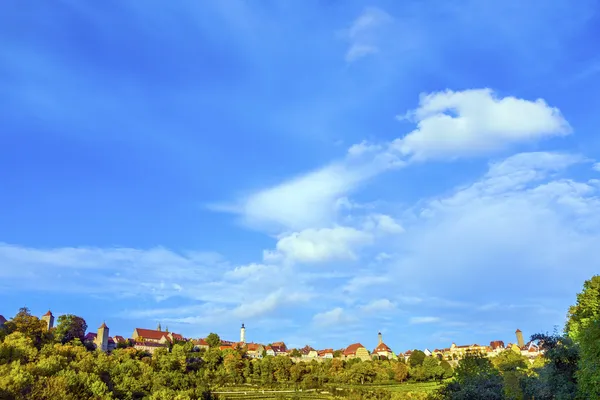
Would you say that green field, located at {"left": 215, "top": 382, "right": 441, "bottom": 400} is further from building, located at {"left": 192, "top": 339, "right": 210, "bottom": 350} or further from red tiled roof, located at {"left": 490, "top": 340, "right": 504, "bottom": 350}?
red tiled roof, located at {"left": 490, "top": 340, "right": 504, "bottom": 350}

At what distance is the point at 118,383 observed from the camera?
59281 mm

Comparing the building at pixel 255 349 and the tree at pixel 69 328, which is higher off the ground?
the tree at pixel 69 328

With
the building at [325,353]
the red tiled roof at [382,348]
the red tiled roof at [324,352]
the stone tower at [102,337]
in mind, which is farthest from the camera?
the red tiled roof at [382,348]

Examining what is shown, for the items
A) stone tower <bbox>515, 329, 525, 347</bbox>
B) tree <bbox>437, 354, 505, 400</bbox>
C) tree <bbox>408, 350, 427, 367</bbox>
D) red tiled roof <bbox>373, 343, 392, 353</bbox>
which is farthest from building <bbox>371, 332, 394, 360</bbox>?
tree <bbox>437, 354, 505, 400</bbox>

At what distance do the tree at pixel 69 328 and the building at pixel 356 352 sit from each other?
81828 mm

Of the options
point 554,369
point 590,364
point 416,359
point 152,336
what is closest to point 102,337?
point 152,336

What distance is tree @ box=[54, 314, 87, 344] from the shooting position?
10006 cm

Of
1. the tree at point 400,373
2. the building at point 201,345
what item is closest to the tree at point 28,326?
the building at point 201,345

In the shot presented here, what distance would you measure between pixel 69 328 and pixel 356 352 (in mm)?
90075

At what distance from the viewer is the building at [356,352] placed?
151250mm

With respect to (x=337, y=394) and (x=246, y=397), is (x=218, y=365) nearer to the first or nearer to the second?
(x=246, y=397)

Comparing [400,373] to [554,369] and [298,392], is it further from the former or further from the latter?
[554,369]

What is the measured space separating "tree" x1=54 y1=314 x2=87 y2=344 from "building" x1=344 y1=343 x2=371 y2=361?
8183 centimetres

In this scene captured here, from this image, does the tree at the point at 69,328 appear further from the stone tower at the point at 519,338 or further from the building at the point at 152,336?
the stone tower at the point at 519,338
